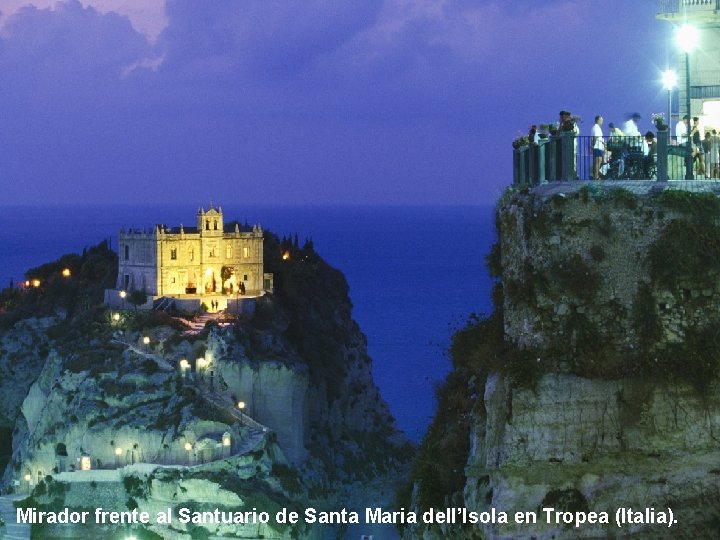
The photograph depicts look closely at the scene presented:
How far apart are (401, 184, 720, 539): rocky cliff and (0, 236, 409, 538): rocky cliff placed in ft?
156

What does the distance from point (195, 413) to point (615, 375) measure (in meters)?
52.0

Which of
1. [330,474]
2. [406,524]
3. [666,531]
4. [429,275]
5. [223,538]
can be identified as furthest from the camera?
[429,275]

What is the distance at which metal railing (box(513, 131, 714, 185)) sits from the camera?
746 inches

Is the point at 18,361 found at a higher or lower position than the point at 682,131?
lower

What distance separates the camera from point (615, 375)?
1762cm

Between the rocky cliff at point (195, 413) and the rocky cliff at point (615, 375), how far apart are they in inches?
1871

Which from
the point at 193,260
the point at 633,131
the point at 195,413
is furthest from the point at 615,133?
the point at 193,260

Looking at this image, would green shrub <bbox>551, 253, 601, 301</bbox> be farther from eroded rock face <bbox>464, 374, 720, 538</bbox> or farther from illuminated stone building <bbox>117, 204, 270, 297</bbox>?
illuminated stone building <bbox>117, 204, 270, 297</bbox>

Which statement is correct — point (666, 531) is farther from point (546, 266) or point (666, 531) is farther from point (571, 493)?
point (546, 266)

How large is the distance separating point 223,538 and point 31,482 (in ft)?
36.2

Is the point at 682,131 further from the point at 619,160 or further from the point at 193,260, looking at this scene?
the point at 193,260

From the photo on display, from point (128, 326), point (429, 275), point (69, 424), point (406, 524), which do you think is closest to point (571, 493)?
point (406, 524)

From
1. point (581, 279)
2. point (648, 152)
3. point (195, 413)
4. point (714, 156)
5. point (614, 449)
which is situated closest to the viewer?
point (614, 449)

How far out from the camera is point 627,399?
1759 centimetres
